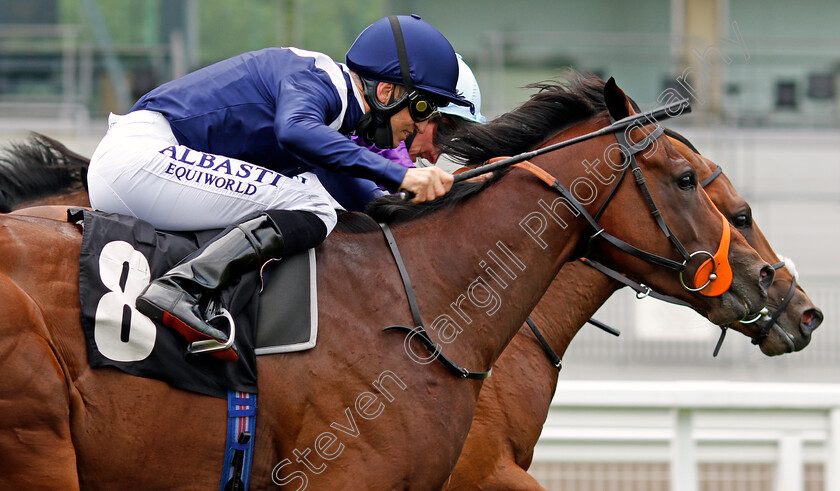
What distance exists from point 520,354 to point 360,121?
1384 mm

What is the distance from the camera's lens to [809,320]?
397 cm

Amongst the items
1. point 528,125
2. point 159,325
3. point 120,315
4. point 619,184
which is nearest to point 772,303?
→ point 619,184

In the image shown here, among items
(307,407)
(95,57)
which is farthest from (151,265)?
(95,57)

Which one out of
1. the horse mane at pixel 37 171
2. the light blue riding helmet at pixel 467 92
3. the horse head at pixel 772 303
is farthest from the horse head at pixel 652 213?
the horse mane at pixel 37 171

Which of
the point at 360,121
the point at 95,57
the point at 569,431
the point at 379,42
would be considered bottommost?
the point at 569,431

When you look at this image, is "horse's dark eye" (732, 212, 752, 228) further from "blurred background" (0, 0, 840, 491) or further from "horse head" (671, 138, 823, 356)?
"blurred background" (0, 0, 840, 491)

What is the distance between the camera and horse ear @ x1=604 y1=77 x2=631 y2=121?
3018mm

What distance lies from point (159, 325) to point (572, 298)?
6.84 feet

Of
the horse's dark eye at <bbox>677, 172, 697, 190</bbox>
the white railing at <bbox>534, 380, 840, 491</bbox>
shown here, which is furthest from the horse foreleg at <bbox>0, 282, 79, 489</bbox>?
the white railing at <bbox>534, 380, 840, 491</bbox>

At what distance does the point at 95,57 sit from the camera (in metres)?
10.5

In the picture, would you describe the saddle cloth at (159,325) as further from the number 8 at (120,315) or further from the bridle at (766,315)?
the bridle at (766,315)

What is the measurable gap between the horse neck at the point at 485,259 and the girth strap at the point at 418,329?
1.4 inches

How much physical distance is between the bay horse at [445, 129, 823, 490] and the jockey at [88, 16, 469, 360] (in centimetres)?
113

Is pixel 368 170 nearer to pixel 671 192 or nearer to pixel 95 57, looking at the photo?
pixel 671 192
